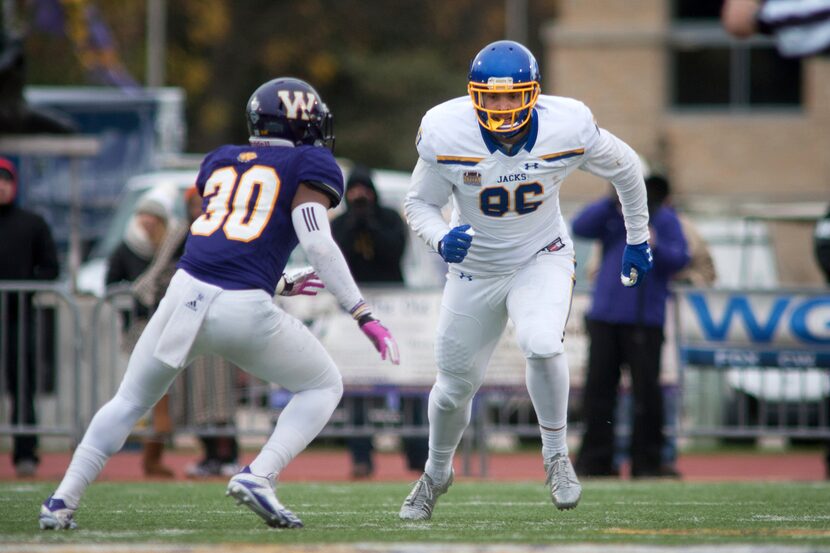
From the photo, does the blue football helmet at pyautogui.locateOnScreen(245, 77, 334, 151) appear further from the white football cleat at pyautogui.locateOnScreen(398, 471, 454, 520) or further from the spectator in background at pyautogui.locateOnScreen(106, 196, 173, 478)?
A: the spectator in background at pyautogui.locateOnScreen(106, 196, 173, 478)

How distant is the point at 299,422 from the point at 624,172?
6.41 ft

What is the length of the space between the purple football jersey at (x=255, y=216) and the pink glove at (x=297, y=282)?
286 mm

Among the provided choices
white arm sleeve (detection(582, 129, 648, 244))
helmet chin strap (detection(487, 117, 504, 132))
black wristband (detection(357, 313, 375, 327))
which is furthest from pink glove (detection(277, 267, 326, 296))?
white arm sleeve (detection(582, 129, 648, 244))

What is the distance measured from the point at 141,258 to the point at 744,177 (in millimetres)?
20753

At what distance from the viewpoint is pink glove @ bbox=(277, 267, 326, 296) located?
743cm

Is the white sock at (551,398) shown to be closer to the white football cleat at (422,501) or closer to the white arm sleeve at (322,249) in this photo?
the white football cleat at (422,501)

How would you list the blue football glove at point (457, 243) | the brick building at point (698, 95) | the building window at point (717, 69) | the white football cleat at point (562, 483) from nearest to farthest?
the blue football glove at point (457, 243) → the white football cleat at point (562, 483) → the brick building at point (698, 95) → the building window at point (717, 69)

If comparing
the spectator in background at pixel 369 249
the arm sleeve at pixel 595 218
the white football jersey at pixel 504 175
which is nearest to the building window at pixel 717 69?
the spectator in background at pixel 369 249

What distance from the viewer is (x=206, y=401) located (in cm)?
1238

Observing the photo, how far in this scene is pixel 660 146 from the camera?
3112cm

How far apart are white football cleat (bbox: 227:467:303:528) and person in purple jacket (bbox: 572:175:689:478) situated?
5047 millimetres

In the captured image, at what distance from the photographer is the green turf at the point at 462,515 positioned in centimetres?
673

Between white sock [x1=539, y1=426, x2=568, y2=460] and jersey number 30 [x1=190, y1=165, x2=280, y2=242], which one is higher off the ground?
jersey number 30 [x1=190, y1=165, x2=280, y2=242]

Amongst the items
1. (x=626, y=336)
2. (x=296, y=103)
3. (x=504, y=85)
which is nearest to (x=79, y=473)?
(x=296, y=103)
